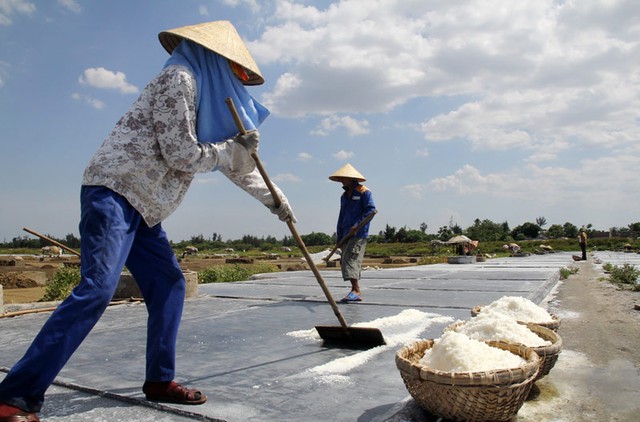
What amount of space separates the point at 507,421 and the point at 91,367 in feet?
6.38

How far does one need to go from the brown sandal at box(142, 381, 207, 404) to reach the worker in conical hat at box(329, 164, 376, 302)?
3.24 m

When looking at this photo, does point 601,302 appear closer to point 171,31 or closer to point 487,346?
point 487,346

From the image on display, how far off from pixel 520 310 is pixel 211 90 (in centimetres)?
193

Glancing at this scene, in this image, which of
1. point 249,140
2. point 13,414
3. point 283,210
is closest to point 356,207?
point 283,210

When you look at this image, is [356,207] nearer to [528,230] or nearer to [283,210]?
[283,210]

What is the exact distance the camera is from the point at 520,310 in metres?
2.71

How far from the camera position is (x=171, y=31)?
2117mm

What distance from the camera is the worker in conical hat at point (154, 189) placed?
167 centimetres

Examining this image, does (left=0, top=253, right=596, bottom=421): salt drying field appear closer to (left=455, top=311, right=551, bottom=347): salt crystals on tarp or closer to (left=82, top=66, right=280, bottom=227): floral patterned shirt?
(left=455, top=311, right=551, bottom=347): salt crystals on tarp

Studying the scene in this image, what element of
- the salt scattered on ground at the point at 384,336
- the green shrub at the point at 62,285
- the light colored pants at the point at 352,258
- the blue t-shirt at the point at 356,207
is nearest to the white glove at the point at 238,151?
the salt scattered on ground at the point at 384,336

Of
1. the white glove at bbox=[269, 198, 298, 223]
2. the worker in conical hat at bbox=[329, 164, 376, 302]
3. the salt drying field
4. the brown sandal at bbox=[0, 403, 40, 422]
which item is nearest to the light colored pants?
the worker in conical hat at bbox=[329, 164, 376, 302]

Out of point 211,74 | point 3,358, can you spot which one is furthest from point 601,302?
point 3,358

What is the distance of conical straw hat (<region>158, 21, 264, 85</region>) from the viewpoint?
2.08 meters

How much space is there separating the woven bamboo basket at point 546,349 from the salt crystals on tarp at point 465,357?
22 cm
